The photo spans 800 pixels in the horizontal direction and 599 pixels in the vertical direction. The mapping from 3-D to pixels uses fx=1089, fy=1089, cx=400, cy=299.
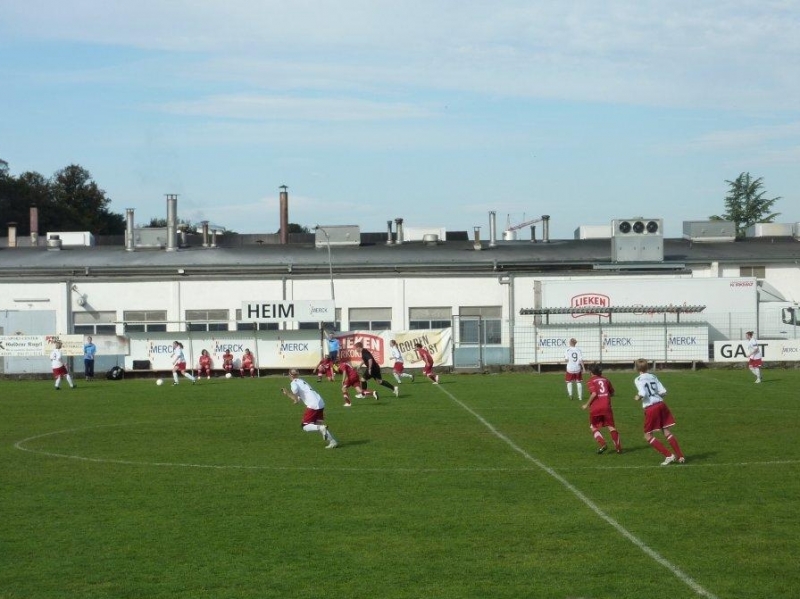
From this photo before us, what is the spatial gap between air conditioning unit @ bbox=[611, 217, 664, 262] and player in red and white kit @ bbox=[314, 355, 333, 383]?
21.2 metres

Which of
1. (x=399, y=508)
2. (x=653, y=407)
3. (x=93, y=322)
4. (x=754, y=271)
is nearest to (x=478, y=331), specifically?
(x=754, y=271)

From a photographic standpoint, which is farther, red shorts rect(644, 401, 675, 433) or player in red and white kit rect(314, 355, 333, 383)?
player in red and white kit rect(314, 355, 333, 383)

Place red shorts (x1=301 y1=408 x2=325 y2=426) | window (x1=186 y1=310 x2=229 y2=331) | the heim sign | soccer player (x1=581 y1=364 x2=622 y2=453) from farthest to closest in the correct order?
window (x1=186 y1=310 x2=229 y2=331) → the heim sign → red shorts (x1=301 y1=408 x2=325 y2=426) → soccer player (x1=581 y1=364 x2=622 y2=453)

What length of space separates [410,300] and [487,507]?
43.1 metres

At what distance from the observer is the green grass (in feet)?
39.4

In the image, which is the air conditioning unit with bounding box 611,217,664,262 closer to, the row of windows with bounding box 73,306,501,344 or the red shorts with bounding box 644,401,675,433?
the row of windows with bounding box 73,306,501,344

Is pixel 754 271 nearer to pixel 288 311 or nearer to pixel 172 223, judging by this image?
pixel 288 311

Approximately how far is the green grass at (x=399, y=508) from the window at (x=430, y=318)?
93.6 feet

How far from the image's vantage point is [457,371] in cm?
5053

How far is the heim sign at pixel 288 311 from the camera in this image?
5131 centimetres

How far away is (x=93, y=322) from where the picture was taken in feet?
192

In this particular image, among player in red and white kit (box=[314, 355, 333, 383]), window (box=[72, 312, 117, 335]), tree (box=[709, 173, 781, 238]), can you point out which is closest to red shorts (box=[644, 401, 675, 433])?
player in red and white kit (box=[314, 355, 333, 383])

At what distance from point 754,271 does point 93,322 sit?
36675mm

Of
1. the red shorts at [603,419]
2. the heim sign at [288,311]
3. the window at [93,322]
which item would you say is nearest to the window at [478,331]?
the heim sign at [288,311]
